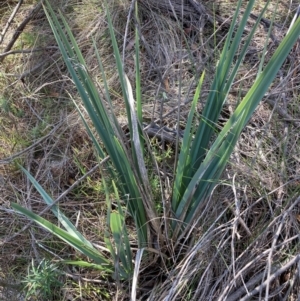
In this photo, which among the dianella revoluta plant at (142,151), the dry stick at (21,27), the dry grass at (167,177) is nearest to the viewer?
the dianella revoluta plant at (142,151)

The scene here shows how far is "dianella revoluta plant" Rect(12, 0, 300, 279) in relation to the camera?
110 centimetres

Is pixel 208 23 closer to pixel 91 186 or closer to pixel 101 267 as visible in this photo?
pixel 91 186

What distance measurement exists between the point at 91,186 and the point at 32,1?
3.88 ft

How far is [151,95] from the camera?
1.83 meters

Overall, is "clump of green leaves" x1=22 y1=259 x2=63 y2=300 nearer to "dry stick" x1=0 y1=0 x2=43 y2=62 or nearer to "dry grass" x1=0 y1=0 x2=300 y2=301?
"dry grass" x1=0 y1=0 x2=300 y2=301

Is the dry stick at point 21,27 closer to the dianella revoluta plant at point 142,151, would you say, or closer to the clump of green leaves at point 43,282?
the dianella revoluta plant at point 142,151

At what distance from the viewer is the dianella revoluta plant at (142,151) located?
110 centimetres

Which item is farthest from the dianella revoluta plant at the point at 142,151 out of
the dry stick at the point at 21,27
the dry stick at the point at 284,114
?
the dry stick at the point at 21,27

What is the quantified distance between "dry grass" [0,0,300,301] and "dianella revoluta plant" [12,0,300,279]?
0.28 feet

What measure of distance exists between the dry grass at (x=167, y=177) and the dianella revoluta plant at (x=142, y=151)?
84 millimetres

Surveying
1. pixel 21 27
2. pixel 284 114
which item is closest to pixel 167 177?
pixel 284 114

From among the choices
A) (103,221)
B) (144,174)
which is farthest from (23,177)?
(144,174)

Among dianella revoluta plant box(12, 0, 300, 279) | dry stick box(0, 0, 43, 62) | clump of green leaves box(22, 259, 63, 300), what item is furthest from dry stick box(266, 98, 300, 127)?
dry stick box(0, 0, 43, 62)

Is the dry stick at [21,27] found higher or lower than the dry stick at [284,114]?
higher
